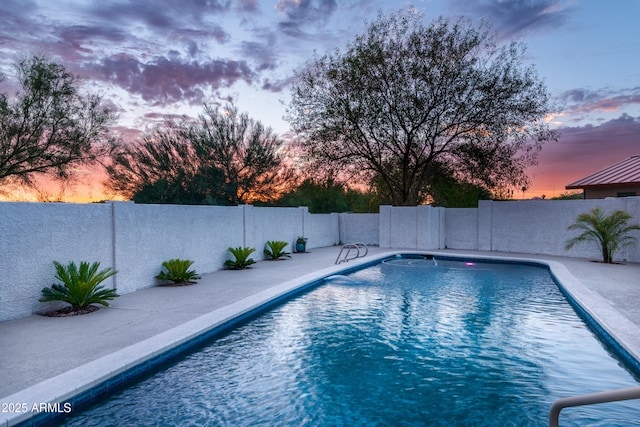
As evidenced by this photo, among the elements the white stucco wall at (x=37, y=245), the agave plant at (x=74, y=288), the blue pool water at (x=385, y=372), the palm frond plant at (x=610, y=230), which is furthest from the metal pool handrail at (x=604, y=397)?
the palm frond plant at (x=610, y=230)

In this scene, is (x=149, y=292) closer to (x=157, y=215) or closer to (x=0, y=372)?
(x=157, y=215)

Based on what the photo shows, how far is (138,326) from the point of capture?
552cm

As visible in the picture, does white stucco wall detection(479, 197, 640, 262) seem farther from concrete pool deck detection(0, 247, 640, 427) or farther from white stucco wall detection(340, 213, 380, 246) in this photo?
white stucco wall detection(340, 213, 380, 246)

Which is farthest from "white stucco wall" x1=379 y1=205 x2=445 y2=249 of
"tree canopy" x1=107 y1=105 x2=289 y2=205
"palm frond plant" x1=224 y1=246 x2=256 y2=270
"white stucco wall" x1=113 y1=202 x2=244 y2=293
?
"tree canopy" x1=107 y1=105 x2=289 y2=205

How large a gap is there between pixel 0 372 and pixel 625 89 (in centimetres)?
1748

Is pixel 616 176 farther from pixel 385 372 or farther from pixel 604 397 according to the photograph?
pixel 604 397

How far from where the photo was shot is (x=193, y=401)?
385cm

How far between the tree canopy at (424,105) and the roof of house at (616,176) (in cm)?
289

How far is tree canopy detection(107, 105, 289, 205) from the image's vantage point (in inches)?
830

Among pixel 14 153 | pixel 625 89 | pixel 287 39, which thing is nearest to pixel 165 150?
pixel 14 153

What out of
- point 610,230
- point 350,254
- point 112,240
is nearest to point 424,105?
point 350,254

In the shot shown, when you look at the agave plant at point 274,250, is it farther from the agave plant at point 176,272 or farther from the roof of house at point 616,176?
the roof of house at point 616,176

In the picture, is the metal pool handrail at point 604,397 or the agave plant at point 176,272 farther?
the agave plant at point 176,272

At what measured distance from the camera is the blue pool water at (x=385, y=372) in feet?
12.0
